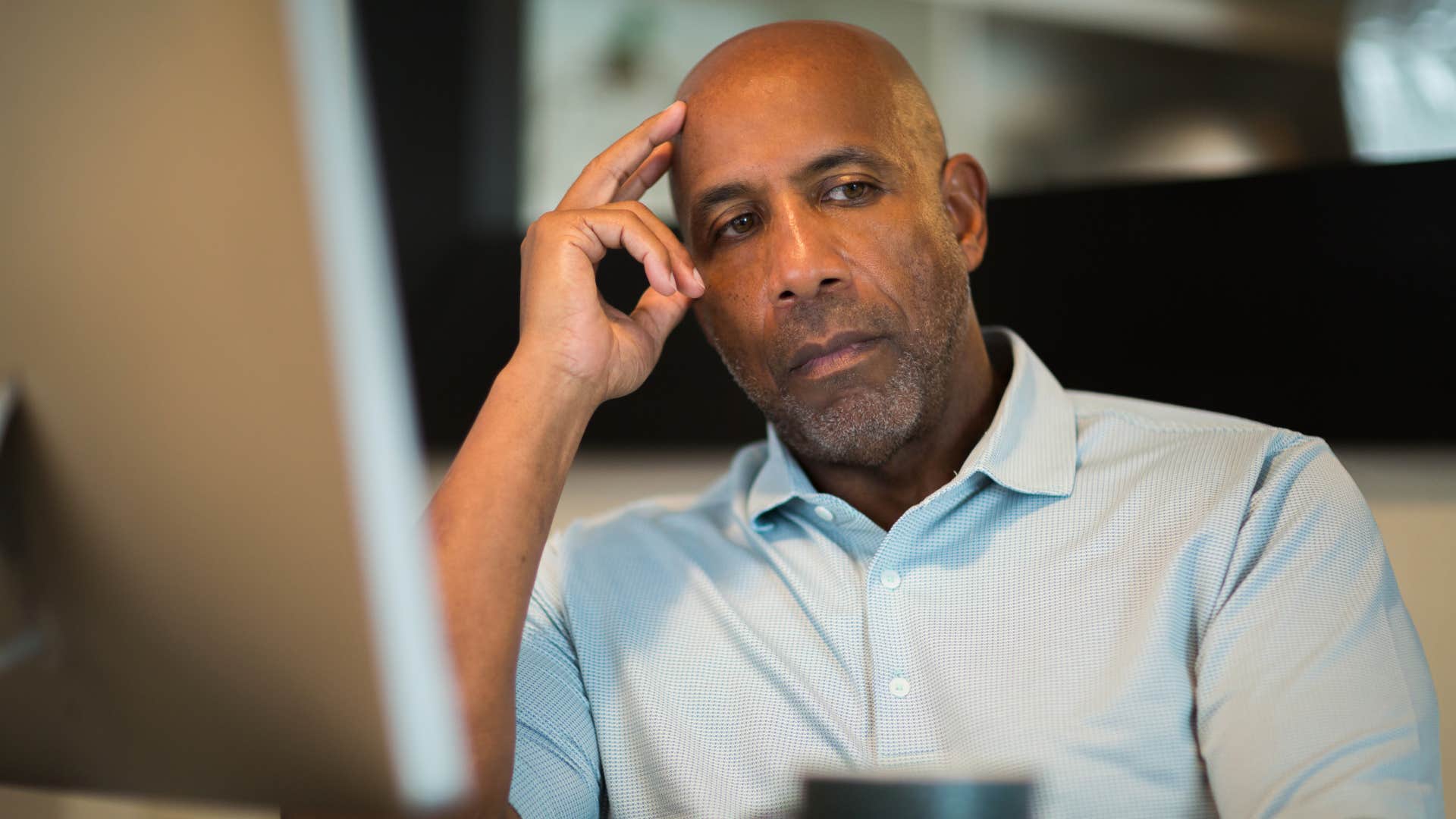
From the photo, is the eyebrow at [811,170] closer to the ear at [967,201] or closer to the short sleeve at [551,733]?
the ear at [967,201]

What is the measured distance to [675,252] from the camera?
52.8 inches

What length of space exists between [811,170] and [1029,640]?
603 millimetres

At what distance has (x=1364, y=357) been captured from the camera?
4.92ft

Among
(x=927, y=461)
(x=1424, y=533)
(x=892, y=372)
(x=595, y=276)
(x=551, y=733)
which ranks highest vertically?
(x=595, y=276)

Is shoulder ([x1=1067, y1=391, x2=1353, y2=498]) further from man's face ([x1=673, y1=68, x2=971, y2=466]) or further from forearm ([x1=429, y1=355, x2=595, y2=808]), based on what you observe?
forearm ([x1=429, y1=355, x2=595, y2=808])

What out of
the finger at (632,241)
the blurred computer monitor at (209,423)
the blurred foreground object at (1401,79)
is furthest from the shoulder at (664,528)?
the blurred foreground object at (1401,79)

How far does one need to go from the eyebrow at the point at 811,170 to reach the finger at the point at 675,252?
65 mm

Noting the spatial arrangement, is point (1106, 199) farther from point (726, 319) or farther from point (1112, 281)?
point (726, 319)

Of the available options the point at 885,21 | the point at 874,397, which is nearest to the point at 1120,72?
the point at 885,21

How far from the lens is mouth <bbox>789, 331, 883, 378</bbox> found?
130 centimetres

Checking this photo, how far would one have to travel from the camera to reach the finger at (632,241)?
4.26 ft

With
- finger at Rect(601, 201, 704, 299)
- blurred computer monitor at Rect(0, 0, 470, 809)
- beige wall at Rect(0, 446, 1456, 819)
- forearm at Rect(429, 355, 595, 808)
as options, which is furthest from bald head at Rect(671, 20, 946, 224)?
blurred computer monitor at Rect(0, 0, 470, 809)

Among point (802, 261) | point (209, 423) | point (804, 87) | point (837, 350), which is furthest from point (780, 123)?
point (209, 423)

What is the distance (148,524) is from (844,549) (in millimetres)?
919
